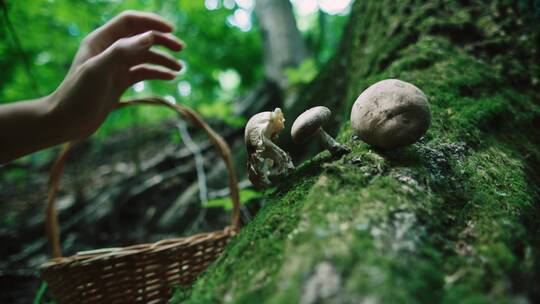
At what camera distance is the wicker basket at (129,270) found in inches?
70.1

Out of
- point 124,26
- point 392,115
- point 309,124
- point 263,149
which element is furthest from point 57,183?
point 392,115

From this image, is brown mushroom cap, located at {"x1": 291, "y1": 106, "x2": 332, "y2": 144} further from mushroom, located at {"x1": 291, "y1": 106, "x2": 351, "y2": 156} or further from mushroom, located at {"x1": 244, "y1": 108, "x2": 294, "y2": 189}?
mushroom, located at {"x1": 244, "y1": 108, "x2": 294, "y2": 189}

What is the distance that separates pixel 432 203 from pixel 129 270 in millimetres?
1699

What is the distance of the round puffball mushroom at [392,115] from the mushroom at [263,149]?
40 cm

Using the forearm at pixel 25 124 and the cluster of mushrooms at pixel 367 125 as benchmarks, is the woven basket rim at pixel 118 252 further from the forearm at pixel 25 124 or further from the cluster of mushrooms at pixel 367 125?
the cluster of mushrooms at pixel 367 125

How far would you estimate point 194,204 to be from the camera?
3699 mm

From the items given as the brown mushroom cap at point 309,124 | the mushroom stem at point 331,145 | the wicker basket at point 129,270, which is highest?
the brown mushroom cap at point 309,124

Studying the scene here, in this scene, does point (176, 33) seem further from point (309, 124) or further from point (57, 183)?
point (309, 124)

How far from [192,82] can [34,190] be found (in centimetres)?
435

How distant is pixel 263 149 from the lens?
1493 mm

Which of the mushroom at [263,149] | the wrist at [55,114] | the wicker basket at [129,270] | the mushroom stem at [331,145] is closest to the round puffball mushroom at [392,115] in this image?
the mushroom stem at [331,145]

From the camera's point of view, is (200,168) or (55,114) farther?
(200,168)

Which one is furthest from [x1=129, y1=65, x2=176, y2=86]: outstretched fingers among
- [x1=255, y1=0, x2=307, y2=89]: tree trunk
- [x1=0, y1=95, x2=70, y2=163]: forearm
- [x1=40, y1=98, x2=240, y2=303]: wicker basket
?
[x1=255, y1=0, x2=307, y2=89]: tree trunk

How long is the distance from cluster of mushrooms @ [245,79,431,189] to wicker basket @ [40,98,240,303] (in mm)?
802
